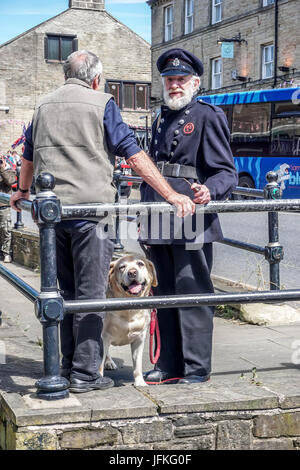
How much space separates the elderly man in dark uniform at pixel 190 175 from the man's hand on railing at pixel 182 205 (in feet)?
1.47

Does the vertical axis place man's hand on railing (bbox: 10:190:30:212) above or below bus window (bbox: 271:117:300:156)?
below

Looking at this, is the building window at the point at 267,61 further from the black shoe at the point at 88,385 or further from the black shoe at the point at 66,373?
the black shoe at the point at 88,385

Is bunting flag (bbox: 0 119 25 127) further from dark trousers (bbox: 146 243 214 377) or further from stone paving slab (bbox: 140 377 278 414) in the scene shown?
stone paving slab (bbox: 140 377 278 414)

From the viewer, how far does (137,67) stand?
54.3 metres

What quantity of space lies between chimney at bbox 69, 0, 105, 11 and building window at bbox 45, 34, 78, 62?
254 cm

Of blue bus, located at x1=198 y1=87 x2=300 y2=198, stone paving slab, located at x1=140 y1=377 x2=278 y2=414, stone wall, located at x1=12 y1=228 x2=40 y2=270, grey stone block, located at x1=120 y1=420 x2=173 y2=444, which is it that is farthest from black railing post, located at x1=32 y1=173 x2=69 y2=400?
blue bus, located at x1=198 y1=87 x2=300 y2=198

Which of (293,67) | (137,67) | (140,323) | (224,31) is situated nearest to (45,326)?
(140,323)

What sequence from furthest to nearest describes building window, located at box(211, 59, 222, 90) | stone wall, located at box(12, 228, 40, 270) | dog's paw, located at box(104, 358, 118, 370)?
1. building window, located at box(211, 59, 222, 90)
2. stone wall, located at box(12, 228, 40, 270)
3. dog's paw, located at box(104, 358, 118, 370)

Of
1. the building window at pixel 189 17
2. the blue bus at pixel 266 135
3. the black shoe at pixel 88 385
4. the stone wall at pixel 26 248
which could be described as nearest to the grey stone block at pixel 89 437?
the black shoe at pixel 88 385

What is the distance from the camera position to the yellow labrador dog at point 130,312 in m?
4.13

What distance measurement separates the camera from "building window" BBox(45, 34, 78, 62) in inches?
2050

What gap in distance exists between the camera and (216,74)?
35812mm

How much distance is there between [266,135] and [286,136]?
1.05 metres
